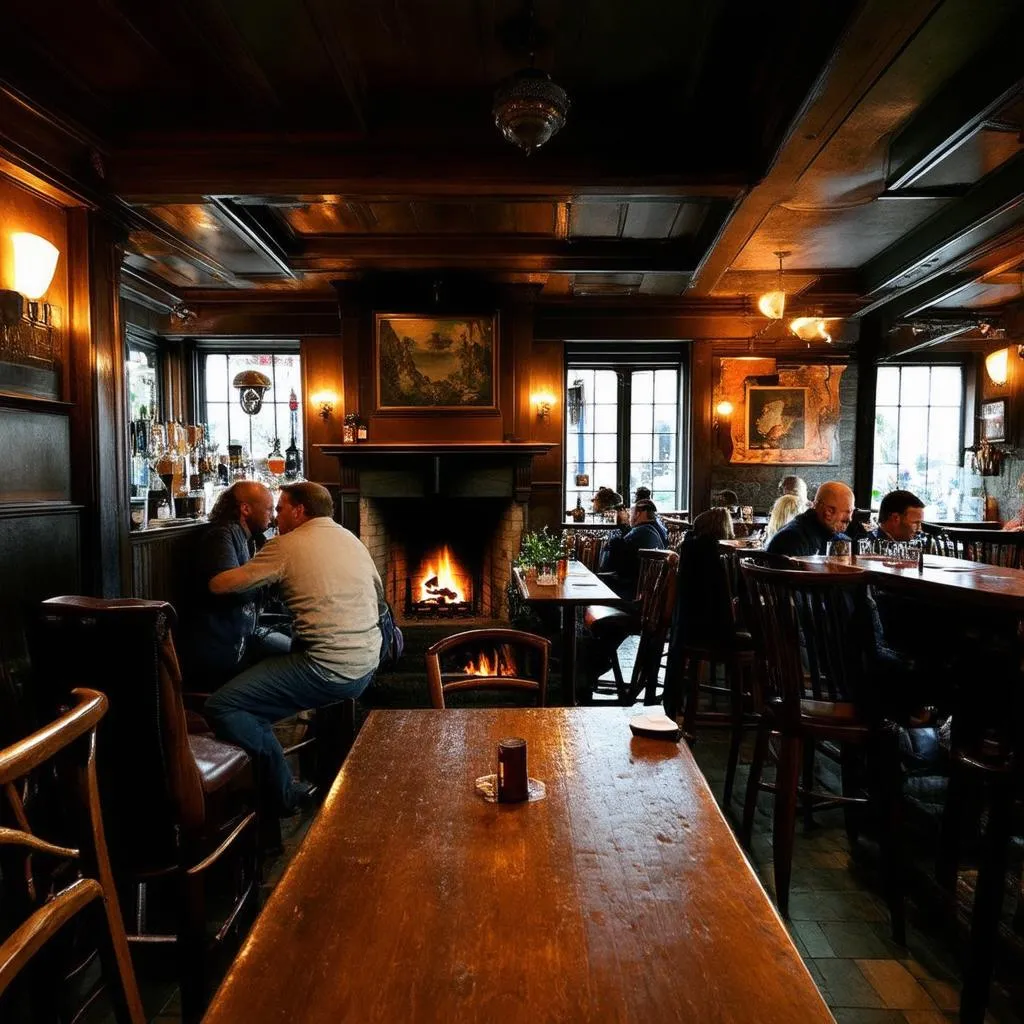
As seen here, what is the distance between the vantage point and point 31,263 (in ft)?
10.5

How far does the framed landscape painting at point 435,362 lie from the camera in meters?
6.79

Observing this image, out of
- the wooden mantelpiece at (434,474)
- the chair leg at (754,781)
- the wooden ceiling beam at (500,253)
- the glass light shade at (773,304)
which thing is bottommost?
the chair leg at (754,781)

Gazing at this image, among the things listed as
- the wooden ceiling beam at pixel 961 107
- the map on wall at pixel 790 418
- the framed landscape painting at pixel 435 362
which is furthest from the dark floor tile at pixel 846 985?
the map on wall at pixel 790 418

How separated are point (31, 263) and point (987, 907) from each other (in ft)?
13.9

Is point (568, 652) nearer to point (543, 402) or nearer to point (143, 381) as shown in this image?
point (543, 402)

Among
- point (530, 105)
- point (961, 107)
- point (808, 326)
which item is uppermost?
point (961, 107)

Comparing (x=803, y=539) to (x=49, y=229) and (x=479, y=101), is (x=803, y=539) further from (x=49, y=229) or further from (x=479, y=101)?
(x=49, y=229)

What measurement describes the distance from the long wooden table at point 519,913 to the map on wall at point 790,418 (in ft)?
22.0

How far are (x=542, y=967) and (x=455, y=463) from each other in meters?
5.91

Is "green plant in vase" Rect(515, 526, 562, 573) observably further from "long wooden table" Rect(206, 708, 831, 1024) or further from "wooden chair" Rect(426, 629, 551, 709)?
"long wooden table" Rect(206, 708, 831, 1024)

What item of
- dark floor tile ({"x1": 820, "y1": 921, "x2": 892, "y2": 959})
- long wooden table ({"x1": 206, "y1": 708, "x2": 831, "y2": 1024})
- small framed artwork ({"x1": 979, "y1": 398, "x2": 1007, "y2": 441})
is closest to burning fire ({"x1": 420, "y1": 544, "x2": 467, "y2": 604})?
dark floor tile ({"x1": 820, "y1": 921, "x2": 892, "y2": 959})

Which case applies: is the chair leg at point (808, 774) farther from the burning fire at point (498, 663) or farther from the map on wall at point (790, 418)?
the map on wall at point (790, 418)

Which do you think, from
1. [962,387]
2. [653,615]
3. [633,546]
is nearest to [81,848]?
[653,615]

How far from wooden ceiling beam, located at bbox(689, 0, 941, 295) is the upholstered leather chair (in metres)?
3.14
